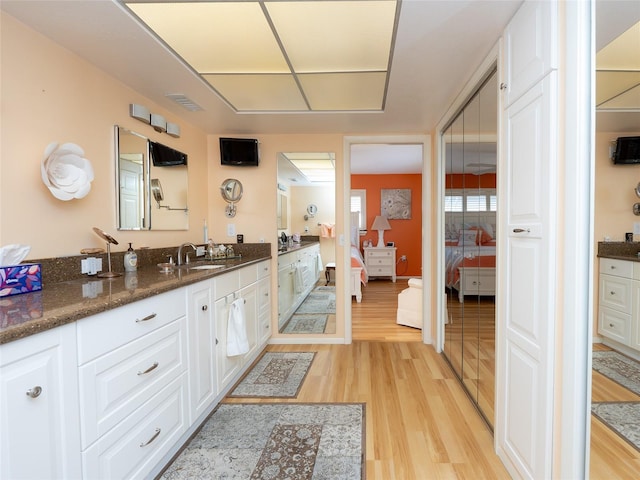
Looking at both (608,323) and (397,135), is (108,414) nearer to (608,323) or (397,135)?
(608,323)

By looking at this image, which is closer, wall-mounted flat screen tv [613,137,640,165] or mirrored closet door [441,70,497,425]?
wall-mounted flat screen tv [613,137,640,165]

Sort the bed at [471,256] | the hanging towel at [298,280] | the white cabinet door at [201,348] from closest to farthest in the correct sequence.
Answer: the white cabinet door at [201,348], the bed at [471,256], the hanging towel at [298,280]

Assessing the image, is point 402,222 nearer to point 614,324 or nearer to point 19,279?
point 614,324

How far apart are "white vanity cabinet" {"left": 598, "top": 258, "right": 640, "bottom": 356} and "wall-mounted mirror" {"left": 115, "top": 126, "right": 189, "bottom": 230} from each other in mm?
2523

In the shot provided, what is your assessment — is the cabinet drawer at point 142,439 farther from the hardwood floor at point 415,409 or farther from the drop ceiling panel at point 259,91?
the drop ceiling panel at point 259,91

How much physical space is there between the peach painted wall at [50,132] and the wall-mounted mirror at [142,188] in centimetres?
6

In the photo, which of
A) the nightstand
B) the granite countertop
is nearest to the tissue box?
the granite countertop

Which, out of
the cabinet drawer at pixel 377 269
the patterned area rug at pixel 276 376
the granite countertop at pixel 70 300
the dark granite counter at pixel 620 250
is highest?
the dark granite counter at pixel 620 250

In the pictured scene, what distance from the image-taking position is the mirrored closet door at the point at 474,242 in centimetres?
193

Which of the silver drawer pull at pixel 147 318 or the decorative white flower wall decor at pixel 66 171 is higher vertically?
the decorative white flower wall decor at pixel 66 171

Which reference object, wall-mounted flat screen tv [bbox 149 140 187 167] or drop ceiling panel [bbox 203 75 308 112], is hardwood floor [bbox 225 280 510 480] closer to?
wall-mounted flat screen tv [bbox 149 140 187 167]

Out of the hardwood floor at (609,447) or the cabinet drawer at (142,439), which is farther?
the cabinet drawer at (142,439)

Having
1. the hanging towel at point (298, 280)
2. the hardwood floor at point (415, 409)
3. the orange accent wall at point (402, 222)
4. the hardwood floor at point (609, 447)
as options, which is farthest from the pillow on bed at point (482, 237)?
the orange accent wall at point (402, 222)

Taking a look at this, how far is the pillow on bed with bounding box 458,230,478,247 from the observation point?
7.23 ft
